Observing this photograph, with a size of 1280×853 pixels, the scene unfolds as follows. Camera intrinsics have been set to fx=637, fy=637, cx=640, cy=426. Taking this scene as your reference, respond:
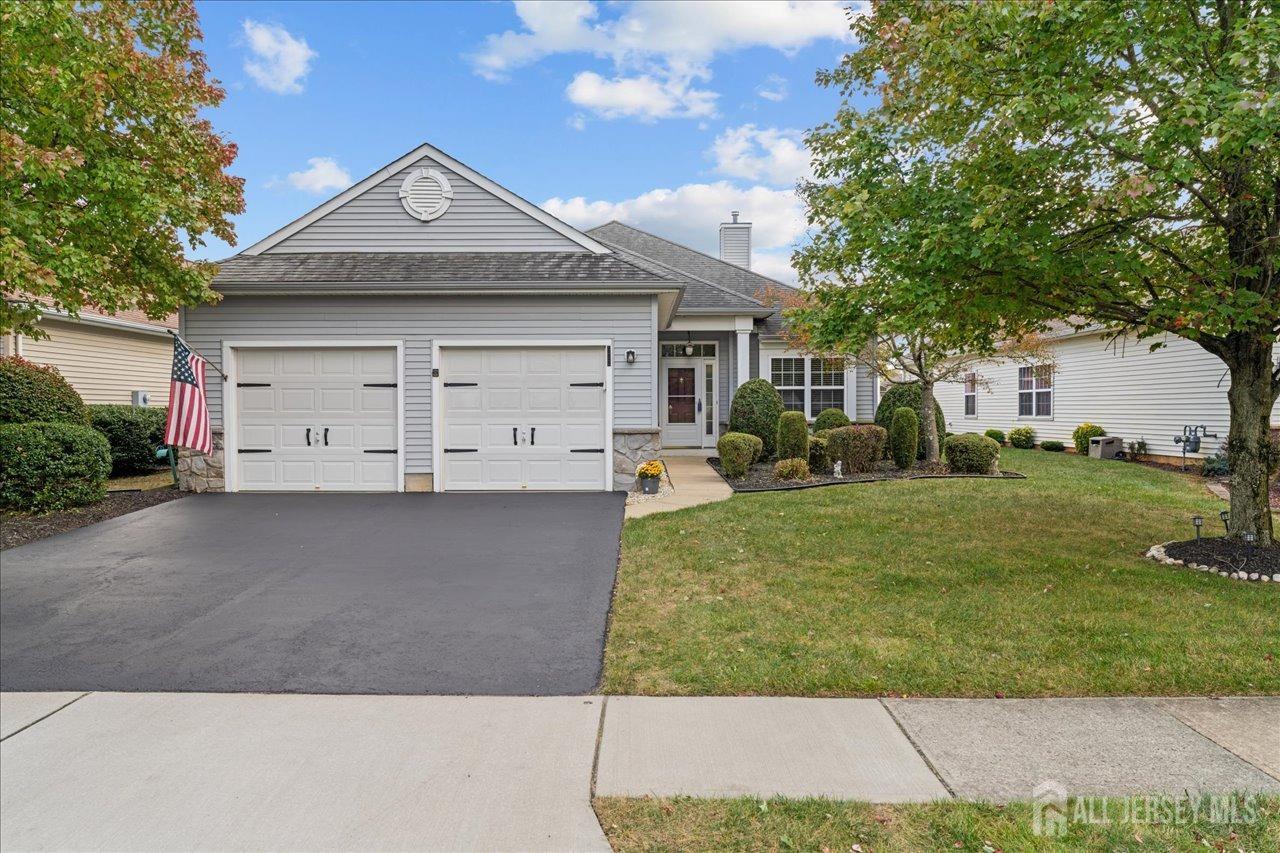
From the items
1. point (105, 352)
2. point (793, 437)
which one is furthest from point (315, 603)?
point (105, 352)

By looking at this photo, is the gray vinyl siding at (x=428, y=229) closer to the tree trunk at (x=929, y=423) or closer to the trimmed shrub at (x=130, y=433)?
the trimmed shrub at (x=130, y=433)

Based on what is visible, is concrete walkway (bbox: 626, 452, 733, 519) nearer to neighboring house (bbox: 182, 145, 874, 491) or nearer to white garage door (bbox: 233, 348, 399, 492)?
neighboring house (bbox: 182, 145, 874, 491)

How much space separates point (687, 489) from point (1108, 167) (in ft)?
21.8

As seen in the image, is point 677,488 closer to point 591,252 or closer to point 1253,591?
point 591,252

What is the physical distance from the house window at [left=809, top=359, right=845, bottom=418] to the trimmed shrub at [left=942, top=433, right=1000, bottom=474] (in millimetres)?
3695

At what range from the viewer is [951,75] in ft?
17.3

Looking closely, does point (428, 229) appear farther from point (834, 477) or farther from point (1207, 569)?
point (1207, 569)

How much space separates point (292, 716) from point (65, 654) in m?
2.06

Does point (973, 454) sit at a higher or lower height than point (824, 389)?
lower

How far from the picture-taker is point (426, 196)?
10930 mm

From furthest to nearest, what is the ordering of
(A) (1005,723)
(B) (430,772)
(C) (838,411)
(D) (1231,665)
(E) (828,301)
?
(C) (838,411), (E) (828,301), (D) (1231,665), (A) (1005,723), (B) (430,772)

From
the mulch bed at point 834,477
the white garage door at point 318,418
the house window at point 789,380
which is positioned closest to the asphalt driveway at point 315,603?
the white garage door at point 318,418

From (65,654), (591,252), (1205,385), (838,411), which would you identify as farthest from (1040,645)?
(1205,385)

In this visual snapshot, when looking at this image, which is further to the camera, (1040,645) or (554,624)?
(554,624)
